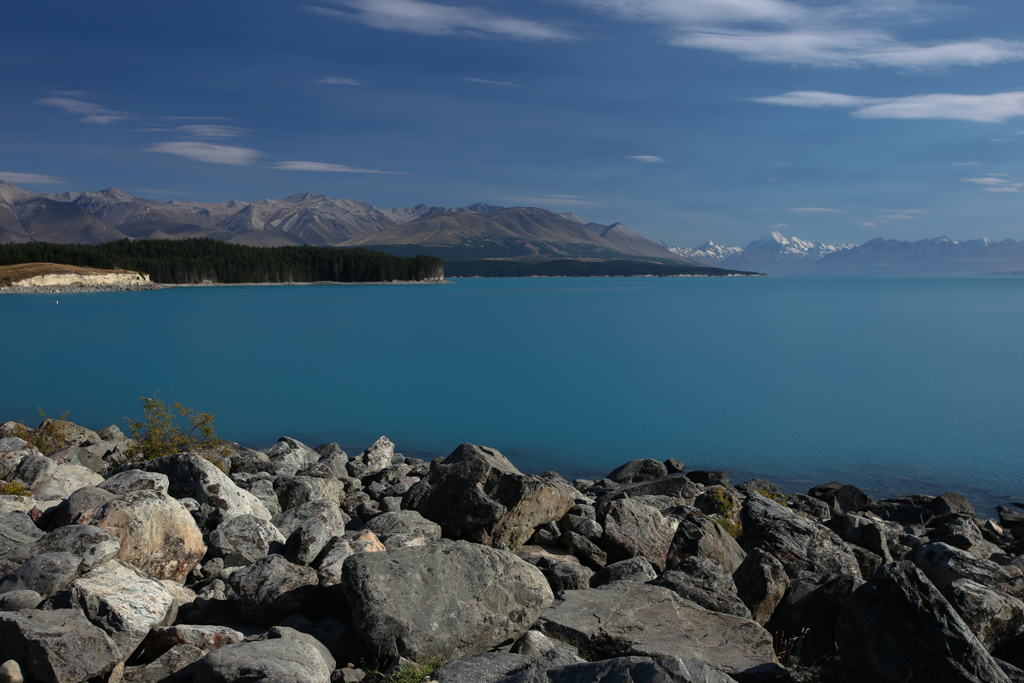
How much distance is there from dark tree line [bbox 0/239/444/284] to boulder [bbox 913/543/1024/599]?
163 meters

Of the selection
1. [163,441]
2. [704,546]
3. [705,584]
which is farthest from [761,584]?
[163,441]

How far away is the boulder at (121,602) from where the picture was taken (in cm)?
519

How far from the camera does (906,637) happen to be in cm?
471

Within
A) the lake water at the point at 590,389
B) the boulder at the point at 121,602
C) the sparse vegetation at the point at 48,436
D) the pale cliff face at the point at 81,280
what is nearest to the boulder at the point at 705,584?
the boulder at the point at 121,602

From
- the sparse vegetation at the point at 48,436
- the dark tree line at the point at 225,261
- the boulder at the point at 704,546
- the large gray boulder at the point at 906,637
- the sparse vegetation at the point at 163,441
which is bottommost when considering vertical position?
the sparse vegetation at the point at 48,436

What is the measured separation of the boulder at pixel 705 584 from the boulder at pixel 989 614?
1.80m

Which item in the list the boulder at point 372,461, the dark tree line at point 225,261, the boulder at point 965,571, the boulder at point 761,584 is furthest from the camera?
the dark tree line at point 225,261

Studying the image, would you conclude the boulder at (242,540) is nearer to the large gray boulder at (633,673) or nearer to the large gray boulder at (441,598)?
the large gray boulder at (441,598)

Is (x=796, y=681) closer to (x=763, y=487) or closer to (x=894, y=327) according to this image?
(x=763, y=487)

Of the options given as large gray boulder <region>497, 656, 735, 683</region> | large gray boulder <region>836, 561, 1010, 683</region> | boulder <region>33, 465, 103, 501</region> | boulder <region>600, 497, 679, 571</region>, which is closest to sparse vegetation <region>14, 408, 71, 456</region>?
boulder <region>33, 465, 103, 501</region>

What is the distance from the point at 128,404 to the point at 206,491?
73.4 ft

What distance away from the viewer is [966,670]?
4504 mm

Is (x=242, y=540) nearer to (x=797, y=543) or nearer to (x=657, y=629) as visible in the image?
(x=657, y=629)

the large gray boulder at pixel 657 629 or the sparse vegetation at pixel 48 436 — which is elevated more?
the large gray boulder at pixel 657 629
